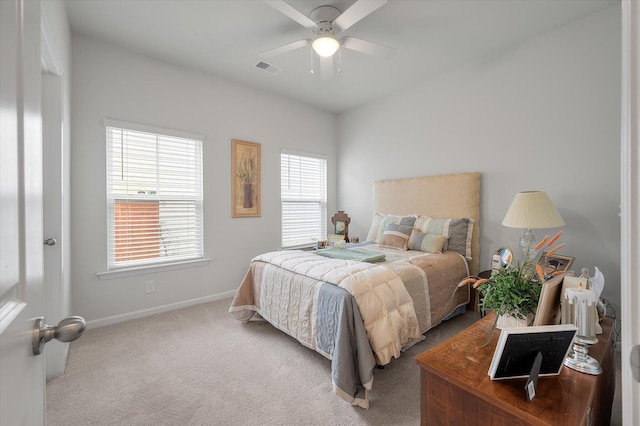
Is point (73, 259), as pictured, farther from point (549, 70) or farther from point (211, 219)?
point (549, 70)

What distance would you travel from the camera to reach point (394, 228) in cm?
342

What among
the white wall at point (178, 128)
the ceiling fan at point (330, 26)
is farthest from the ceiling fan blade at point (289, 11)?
the white wall at point (178, 128)

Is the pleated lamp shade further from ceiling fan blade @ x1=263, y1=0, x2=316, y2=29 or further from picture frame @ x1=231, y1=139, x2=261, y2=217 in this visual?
picture frame @ x1=231, y1=139, x2=261, y2=217

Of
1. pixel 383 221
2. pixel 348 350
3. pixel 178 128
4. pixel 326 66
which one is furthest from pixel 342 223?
pixel 348 350

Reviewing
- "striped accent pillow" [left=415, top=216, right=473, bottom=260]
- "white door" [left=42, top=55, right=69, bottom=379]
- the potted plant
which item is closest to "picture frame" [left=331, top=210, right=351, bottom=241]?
"striped accent pillow" [left=415, top=216, right=473, bottom=260]

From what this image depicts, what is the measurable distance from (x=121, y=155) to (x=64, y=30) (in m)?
1.09

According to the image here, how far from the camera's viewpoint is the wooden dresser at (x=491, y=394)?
2.78ft

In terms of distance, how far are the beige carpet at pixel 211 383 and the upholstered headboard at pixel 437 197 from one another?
126 centimetres

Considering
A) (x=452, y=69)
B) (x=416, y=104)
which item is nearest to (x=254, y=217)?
(x=416, y=104)

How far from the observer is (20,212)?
0.52 m

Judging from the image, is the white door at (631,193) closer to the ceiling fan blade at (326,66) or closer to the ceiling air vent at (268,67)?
the ceiling fan blade at (326,66)

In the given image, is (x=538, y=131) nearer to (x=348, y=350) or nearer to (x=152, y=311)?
(x=348, y=350)

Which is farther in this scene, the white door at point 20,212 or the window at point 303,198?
the window at point 303,198

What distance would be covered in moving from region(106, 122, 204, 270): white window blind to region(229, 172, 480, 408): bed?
1116mm
